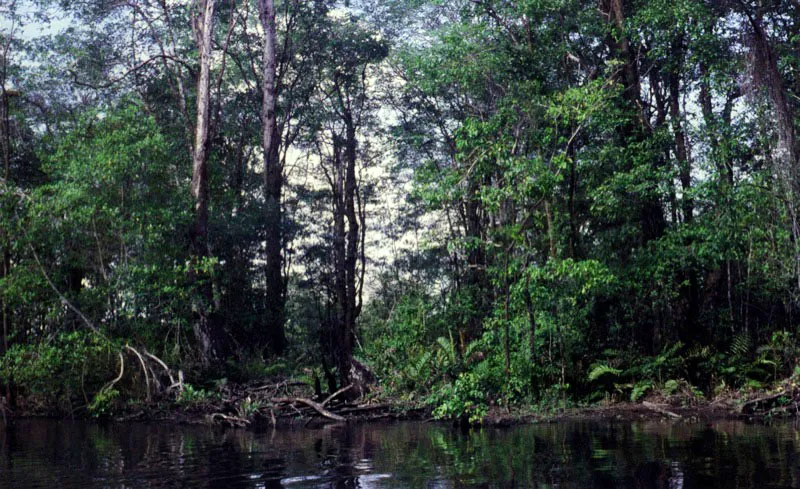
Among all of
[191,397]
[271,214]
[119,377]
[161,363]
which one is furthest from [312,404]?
[271,214]

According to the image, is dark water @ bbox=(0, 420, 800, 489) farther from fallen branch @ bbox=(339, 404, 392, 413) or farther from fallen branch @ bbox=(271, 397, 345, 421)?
fallen branch @ bbox=(339, 404, 392, 413)

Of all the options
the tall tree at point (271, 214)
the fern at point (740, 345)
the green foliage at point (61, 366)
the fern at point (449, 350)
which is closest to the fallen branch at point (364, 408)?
the fern at point (449, 350)

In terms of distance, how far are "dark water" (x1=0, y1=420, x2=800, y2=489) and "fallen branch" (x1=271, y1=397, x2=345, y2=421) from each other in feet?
2.29

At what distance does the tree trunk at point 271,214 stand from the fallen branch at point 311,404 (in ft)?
25.0

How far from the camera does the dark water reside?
8.54 m

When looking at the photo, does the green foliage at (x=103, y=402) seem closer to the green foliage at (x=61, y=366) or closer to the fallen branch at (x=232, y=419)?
the green foliage at (x=61, y=366)

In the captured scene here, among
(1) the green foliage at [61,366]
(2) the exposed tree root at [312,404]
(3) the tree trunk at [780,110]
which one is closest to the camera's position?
(3) the tree trunk at [780,110]

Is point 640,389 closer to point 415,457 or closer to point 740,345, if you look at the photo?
point 740,345

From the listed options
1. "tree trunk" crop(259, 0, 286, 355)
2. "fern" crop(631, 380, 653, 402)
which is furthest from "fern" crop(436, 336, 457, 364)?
"tree trunk" crop(259, 0, 286, 355)

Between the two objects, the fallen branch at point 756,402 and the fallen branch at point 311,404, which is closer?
the fallen branch at point 756,402

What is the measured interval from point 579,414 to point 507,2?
33.1 ft

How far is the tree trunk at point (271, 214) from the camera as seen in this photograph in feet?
80.7

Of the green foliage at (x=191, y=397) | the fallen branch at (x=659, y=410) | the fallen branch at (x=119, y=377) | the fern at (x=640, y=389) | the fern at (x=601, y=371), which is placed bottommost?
the fallen branch at (x=659, y=410)

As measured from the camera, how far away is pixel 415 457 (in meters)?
10.6
